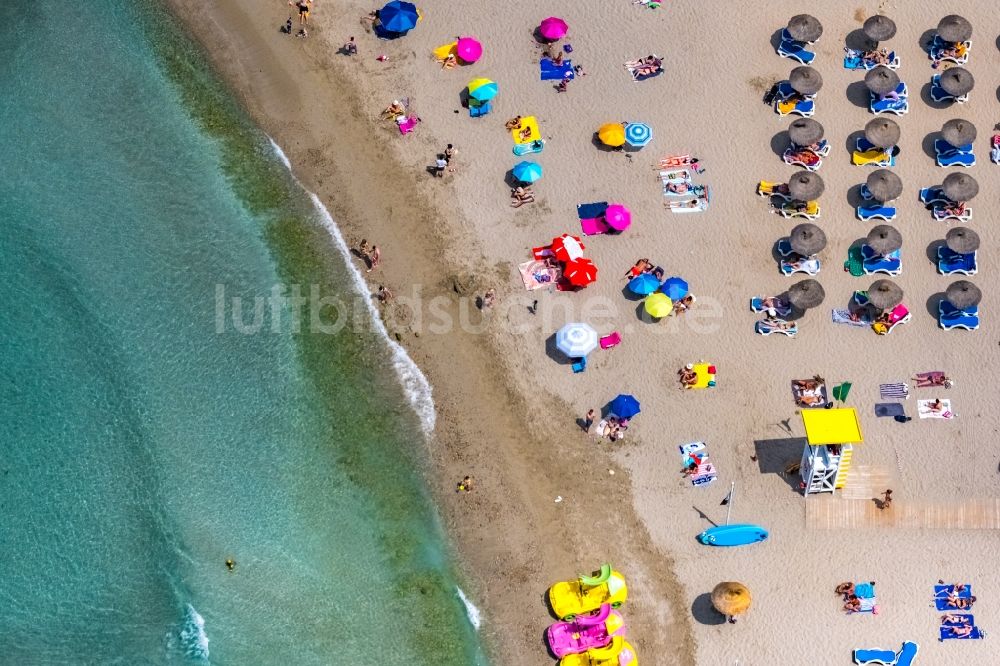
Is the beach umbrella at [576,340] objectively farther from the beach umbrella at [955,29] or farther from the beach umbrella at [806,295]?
the beach umbrella at [955,29]

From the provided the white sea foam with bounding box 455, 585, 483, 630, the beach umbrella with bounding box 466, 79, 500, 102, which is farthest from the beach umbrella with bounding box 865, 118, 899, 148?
the white sea foam with bounding box 455, 585, 483, 630

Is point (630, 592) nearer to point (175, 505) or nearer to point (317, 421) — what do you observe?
point (317, 421)

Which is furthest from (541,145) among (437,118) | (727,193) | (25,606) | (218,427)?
(25,606)

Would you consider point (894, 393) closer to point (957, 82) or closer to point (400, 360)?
point (957, 82)

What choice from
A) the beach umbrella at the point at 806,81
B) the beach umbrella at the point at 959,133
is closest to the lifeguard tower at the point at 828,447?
the beach umbrella at the point at 959,133

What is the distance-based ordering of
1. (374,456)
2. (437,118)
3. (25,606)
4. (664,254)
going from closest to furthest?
1. (25,606)
2. (374,456)
3. (664,254)
4. (437,118)

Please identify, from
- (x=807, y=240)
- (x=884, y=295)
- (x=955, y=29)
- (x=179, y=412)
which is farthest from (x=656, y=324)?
(x=955, y=29)
